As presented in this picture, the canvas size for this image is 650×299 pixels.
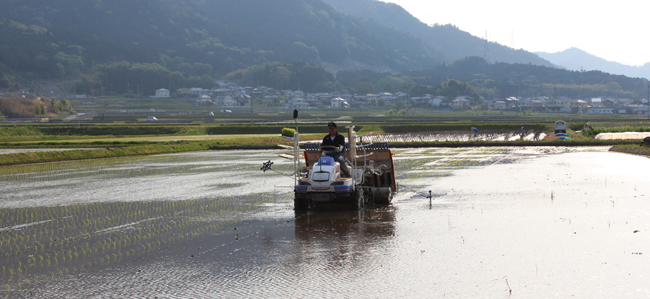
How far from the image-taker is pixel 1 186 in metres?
22.1

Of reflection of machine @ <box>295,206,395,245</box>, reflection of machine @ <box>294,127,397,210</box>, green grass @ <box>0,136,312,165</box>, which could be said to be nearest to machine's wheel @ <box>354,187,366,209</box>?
reflection of machine @ <box>294,127,397,210</box>

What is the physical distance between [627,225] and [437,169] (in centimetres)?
1453

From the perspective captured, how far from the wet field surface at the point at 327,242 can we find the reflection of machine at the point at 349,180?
0.53 metres

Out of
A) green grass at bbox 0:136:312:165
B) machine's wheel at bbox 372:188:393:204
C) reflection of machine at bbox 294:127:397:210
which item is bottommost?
green grass at bbox 0:136:312:165

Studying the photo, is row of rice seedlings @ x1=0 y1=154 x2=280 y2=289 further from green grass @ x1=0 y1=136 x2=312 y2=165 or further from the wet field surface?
green grass @ x1=0 y1=136 x2=312 y2=165

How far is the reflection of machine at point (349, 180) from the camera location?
13734 millimetres

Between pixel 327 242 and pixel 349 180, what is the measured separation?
2.96 meters

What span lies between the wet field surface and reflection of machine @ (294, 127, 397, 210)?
1.75 ft

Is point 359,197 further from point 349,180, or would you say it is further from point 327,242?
point 327,242

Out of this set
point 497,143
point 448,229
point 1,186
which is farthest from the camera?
point 497,143

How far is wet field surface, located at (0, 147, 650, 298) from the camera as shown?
8.29 metres

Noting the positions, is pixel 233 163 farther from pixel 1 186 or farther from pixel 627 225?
pixel 627 225

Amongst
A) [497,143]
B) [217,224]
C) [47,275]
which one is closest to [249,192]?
[217,224]

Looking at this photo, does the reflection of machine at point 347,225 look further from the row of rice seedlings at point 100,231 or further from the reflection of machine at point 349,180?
the row of rice seedlings at point 100,231
